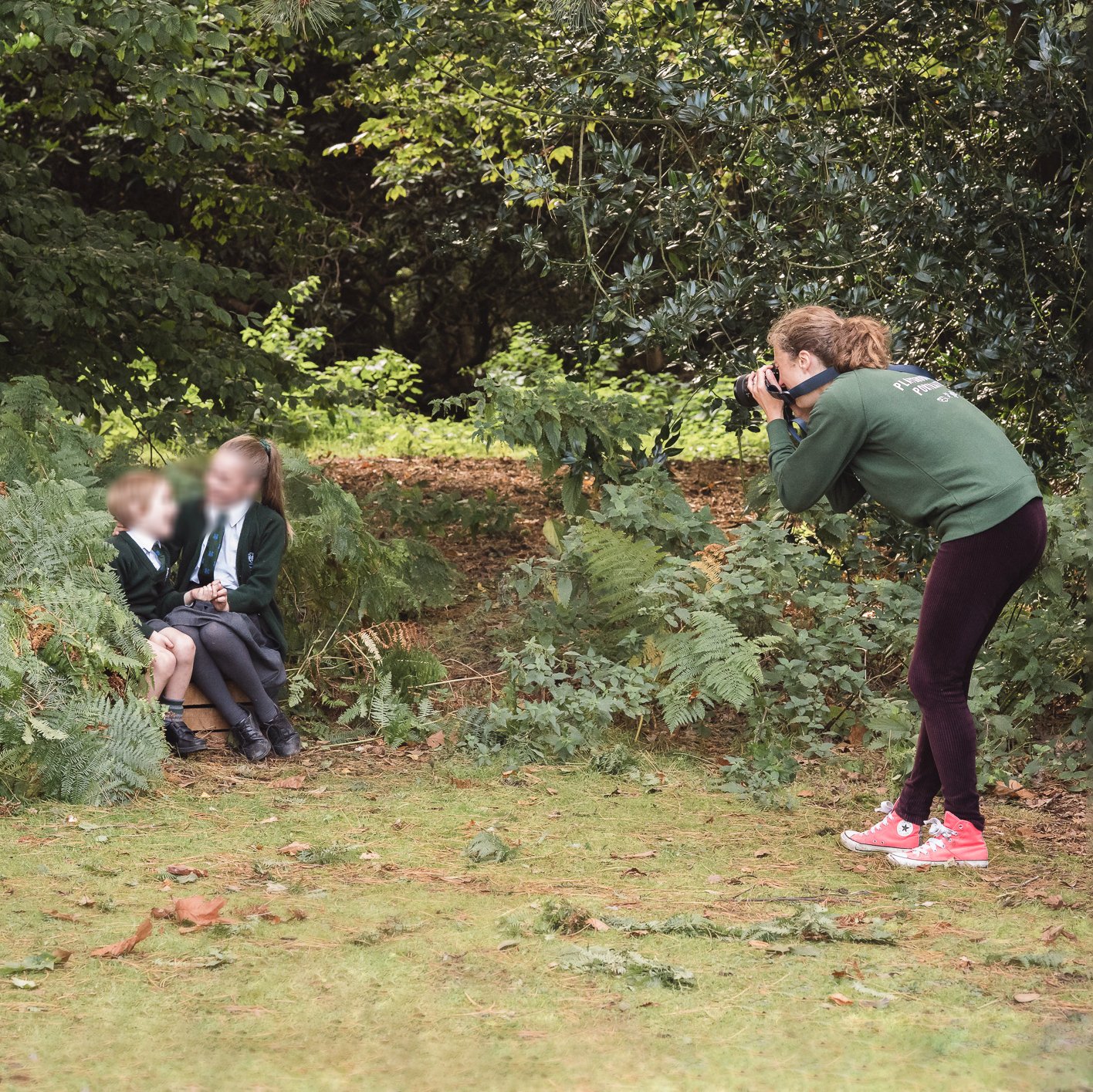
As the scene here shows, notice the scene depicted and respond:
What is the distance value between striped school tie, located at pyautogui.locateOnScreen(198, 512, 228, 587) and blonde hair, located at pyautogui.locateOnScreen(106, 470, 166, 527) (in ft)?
1.08

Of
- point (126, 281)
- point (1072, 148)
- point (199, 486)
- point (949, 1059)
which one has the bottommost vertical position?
point (949, 1059)

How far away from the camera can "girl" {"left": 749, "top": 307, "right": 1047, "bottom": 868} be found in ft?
13.5

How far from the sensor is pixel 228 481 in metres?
5.98

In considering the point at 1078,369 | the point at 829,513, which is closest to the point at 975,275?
the point at 1078,369

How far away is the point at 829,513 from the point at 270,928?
392 centimetres

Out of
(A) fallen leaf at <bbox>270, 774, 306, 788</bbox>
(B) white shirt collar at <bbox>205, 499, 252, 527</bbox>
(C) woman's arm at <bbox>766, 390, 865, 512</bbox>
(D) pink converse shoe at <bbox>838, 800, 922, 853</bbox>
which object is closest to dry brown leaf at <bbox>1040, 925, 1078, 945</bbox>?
(D) pink converse shoe at <bbox>838, 800, 922, 853</bbox>

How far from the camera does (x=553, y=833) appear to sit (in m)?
4.74

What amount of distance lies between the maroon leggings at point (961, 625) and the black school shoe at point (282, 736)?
2847mm

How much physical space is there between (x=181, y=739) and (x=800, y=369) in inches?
123

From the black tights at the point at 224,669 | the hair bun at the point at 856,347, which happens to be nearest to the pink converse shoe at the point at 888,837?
the hair bun at the point at 856,347

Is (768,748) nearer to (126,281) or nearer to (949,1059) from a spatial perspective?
(949,1059)

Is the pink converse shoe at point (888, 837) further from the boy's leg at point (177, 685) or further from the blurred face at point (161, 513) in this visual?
the blurred face at point (161, 513)

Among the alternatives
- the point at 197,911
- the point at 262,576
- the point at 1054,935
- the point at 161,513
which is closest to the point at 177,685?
the point at 262,576

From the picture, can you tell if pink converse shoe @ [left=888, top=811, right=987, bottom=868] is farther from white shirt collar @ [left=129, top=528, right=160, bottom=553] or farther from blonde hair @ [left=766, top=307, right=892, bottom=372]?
white shirt collar @ [left=129, top=528, right=160, bottom=553]
